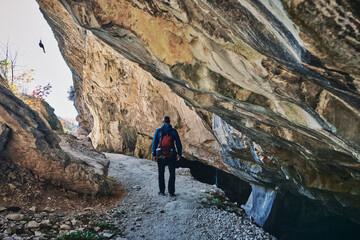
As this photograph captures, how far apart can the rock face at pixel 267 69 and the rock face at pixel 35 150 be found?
2.54 metres

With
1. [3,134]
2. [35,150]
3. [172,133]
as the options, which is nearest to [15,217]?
[35,150]

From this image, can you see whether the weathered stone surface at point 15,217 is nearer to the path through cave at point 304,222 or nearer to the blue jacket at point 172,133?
the blue jacket at point 172,133

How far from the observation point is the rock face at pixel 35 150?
195 inches

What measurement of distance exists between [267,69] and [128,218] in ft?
13.7

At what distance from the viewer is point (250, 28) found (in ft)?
8.80

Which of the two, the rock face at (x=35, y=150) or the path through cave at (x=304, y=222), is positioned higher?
the rock face at (x=35, y=150)

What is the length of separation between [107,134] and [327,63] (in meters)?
16.9

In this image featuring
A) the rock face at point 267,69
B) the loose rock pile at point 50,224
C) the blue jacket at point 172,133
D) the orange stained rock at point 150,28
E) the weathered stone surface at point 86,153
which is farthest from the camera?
the weathered stone surface at point 86,153

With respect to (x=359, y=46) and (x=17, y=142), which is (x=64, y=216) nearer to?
(x=17, y=142)

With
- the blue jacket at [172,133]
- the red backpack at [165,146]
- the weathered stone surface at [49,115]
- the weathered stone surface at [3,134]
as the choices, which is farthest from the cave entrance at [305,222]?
the weathered stone surface at [49,115]

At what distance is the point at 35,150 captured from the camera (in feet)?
16.8

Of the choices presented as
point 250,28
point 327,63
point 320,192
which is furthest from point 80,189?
point 320,192

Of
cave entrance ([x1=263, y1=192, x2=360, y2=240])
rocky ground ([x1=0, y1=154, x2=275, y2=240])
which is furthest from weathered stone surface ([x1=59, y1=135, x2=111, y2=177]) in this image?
cave entrance ([x1=263, y1=192, x2=360, y2=240])

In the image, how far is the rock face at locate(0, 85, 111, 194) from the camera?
4957 mm
